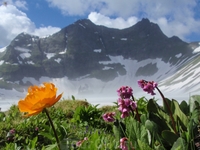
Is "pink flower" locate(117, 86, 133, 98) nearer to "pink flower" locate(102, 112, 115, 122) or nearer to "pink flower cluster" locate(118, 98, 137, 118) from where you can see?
"pink flower cluster" locate(118, 98, 137, 118)

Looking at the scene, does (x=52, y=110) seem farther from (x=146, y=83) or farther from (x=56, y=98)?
(x=56, y=98)

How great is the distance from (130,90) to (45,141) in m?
2.86

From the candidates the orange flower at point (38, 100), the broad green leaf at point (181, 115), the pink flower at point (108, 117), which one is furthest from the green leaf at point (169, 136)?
the orange flower at point (38, 100)

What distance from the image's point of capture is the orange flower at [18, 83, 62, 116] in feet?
5.62

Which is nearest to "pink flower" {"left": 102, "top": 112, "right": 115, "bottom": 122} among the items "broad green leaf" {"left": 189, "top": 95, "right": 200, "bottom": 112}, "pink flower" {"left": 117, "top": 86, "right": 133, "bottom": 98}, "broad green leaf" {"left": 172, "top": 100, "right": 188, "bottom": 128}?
"pink flower" {"left": 117, "top": 86, "right": 133, "bottom": 98}

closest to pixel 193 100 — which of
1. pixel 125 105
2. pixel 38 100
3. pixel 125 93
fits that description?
pixel 125 93

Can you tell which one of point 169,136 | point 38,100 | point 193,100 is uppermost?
point 193,100

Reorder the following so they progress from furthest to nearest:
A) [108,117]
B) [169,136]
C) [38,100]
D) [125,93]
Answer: [108,117] < [125,93] < [169,136] < [38,100]

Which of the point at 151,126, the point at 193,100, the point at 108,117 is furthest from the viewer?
the point at 193,100

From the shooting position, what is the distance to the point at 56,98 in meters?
1.76

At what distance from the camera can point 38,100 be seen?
5.64ft

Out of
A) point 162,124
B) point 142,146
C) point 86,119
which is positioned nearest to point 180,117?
point 162,124

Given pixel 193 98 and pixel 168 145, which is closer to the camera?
pixel 168 145

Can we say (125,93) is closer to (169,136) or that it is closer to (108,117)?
(108,117)
